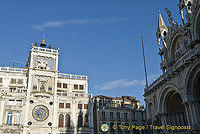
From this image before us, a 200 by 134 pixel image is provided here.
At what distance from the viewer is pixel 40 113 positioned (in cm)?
4650

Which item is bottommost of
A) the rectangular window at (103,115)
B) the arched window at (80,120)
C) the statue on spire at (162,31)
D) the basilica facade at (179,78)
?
the arched window at (80,120)

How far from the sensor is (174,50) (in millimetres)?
38125

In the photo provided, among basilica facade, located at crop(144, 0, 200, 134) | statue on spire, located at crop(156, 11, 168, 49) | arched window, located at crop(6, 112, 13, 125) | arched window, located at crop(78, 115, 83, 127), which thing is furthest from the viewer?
arched window, located at crop(78, 115, 83, 127)

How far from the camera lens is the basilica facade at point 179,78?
88.1 ft

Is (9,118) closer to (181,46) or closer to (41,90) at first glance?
(41,90)

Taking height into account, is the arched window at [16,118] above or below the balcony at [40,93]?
below

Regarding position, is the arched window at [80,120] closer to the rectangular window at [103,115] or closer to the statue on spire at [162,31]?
the rectangular window at [103,115]

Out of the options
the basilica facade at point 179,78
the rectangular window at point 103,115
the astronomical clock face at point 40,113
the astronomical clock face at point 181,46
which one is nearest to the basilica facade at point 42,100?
the astronomical clock face at point 40,113

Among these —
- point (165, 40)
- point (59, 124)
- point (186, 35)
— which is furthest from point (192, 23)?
point (59, 124)

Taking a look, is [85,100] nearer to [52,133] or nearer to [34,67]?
[52,133]

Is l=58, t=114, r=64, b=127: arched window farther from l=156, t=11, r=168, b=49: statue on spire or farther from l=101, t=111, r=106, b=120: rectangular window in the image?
l=156, t=11, r=168, b=49: statue on spire

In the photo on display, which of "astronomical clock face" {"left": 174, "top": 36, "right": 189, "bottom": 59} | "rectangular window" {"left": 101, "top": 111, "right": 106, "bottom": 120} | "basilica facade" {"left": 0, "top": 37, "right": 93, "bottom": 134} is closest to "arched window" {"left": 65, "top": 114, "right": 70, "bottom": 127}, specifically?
"basilica facade" {"left": 0, "top": 37, "right": 93, "bottom": 134}

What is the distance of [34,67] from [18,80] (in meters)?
4.91

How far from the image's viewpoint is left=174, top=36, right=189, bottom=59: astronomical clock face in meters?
34.4
